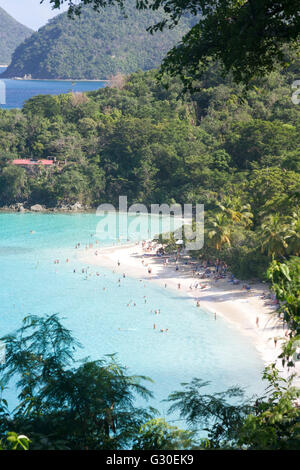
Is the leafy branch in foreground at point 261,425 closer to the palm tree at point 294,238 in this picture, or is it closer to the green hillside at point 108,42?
the palm tree at point 294,238

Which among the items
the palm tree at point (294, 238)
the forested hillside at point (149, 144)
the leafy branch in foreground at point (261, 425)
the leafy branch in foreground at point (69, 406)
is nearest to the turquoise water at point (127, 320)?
the palm tree at point (294, 238)

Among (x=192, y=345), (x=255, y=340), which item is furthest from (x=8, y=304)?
(x=255, y=340)

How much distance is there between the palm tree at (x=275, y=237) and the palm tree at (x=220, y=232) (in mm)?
3638

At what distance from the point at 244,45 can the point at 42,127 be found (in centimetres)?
5130

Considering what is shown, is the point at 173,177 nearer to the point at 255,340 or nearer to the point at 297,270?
the point at 255,340

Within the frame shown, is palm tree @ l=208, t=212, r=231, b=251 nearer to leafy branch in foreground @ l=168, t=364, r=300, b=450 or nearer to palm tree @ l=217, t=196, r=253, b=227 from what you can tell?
palm tree @ l=217, t=196, r=253, b=227

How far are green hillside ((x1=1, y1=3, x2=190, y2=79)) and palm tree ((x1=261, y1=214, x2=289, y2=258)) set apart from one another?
155m

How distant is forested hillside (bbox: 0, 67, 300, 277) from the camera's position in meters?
47.6

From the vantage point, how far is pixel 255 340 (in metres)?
22.3

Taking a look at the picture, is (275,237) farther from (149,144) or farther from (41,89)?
(41,89)

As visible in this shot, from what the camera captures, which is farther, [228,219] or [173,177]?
[173,177]

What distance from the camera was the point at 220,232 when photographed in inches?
1236

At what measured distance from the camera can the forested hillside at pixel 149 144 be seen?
1874 inches

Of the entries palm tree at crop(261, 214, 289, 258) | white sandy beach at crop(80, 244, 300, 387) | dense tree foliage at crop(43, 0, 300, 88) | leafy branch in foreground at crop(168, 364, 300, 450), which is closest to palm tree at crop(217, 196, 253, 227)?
white sandy beach at crop(80, 244, 300, 387)
